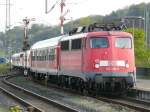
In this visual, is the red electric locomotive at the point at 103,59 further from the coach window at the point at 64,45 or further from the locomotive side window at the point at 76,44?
the coach window at the point at 64,45

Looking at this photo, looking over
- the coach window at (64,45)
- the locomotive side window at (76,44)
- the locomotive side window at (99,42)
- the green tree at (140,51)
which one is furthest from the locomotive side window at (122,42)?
the green tree at (140,51)

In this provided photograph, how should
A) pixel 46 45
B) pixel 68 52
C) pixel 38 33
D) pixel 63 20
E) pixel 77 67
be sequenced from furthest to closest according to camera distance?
pixel 38 33 → pixel 63 20 → pixel 46 45 → pixel 68 52 → pixel 77 67

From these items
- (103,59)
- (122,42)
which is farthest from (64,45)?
(103,59)

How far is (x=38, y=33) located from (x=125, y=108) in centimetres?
9064

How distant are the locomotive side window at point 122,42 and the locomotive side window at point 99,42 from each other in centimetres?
53

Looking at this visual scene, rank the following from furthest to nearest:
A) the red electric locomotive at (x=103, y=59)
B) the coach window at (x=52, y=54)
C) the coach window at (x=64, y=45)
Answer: the coach window at (x=52, y=54) → the coach window at (x=64, y=45) → the red electric locomotive at (x=103, y=59)

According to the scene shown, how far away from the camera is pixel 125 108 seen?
2069 centimetres

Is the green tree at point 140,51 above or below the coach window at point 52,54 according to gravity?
above

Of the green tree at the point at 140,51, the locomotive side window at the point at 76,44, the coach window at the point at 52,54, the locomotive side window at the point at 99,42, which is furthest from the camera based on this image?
the green tree at the point at 140,51

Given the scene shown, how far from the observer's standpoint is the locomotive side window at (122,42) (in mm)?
26250

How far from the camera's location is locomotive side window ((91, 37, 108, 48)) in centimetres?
2614

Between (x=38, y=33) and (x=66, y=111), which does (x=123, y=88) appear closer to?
(x=66, y=111)

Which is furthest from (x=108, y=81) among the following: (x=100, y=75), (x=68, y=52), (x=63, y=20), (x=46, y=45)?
(x=63, y=20)

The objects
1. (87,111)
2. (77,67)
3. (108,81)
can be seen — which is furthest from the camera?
(77,67)
